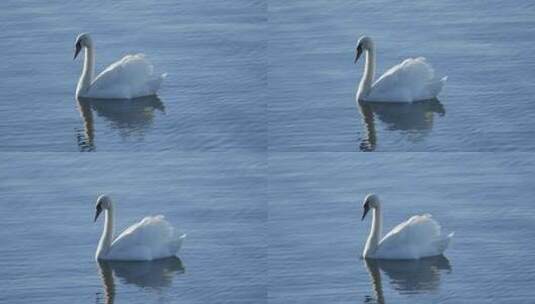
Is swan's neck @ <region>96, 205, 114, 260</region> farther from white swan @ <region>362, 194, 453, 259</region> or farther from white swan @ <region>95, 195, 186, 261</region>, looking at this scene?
white swan @ <region>362, 194, 453, 259</region>

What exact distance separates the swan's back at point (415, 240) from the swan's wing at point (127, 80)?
23.1 feet

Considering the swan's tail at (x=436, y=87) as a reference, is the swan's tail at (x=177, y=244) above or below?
below

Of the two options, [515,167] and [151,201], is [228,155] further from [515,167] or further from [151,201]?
[515,167]

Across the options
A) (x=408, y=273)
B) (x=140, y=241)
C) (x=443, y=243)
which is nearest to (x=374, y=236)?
(x=408, y=273)

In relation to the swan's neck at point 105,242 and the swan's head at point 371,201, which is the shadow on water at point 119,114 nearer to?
the swan's neck at point 105,242

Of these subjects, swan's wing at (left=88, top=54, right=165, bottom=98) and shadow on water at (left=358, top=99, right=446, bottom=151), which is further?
swan's wing at (left=88, top=54, right=165, bottom=98)

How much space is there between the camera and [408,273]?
29281 millimetres

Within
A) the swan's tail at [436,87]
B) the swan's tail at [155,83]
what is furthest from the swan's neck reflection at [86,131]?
the swan's tail at [436,87]

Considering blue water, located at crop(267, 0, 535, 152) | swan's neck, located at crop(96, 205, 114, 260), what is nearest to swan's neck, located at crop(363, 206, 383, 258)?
swan's neck, located at crop(96, 205, 114, 260)

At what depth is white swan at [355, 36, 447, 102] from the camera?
34.8 metres

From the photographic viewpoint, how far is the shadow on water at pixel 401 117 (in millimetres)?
33594

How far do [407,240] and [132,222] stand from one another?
3.80 m

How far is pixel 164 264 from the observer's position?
97.1 feet

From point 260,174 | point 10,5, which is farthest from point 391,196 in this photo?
point 10,5
